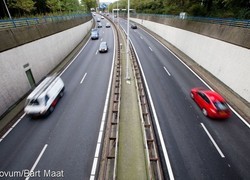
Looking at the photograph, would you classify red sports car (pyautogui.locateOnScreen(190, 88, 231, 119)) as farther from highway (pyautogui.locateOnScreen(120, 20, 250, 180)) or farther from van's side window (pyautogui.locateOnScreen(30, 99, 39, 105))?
van's side window (pyautogui.locateOnScreen(30, 99, 39, 105))

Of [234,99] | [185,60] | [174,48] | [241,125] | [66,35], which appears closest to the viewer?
[241,125]

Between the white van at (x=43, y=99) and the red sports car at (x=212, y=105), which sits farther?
the white van at (x=43, y=99)

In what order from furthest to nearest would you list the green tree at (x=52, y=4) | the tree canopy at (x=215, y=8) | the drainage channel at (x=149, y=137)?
the green tree at (x=52, y=4) < the tree canopy at (x=215, y=8) < the drainage channel at (x=149, y=137)

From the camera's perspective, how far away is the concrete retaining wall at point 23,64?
42.8 feet

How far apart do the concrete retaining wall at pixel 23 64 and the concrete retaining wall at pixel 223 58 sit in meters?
21.5

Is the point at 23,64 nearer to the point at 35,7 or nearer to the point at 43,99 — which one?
the point at 43,99

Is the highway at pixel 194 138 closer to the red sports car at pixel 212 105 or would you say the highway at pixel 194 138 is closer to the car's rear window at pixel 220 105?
the red sports car at pixel 212 105

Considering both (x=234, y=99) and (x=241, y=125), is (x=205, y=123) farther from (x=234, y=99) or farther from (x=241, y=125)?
(x=234, y=99)

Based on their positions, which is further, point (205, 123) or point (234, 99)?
point (234, 99)

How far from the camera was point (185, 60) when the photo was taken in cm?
2366

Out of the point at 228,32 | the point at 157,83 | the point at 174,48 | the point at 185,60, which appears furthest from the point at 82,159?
the point at 174,48

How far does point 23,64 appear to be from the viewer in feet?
50.4

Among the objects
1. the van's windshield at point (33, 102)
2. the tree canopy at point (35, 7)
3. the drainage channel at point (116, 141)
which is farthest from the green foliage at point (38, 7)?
the drainage channel at point (116, 141)

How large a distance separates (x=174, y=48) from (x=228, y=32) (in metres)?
14.1
